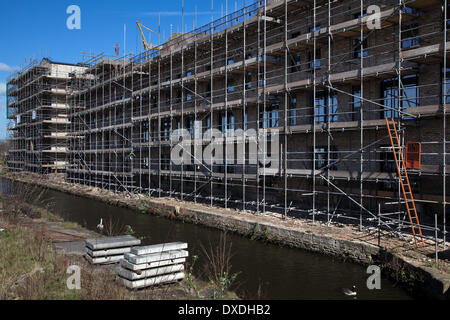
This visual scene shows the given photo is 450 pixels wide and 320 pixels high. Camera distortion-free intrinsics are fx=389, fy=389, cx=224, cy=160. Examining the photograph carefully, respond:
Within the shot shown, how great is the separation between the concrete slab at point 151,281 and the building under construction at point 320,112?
5953 mm

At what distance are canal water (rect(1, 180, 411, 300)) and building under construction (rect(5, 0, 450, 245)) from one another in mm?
1993

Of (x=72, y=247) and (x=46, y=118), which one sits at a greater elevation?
(x=46, y=118)

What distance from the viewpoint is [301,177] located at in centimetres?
1609

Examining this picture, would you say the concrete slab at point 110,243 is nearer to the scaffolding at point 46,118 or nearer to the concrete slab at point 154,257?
the concrete slab at point 154,257

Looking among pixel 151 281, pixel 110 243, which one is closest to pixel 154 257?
pixel 151 281

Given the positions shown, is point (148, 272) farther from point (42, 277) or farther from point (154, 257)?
point (42, 277)

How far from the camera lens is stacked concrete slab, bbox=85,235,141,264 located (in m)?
8.89

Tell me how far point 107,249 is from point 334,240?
6.37m

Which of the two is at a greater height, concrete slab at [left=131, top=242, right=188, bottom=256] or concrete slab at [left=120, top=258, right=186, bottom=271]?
concrete slab at [left=131, top=242, right=188, bottom=256]

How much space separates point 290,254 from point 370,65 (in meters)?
7.57

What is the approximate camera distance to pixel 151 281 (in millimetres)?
7391

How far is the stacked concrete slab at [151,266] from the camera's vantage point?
23.5 feet

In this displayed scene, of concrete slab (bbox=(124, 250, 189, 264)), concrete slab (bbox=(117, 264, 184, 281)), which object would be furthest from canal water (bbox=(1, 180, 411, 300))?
concrete slab (bbox=(124, 250, 189, 264))
